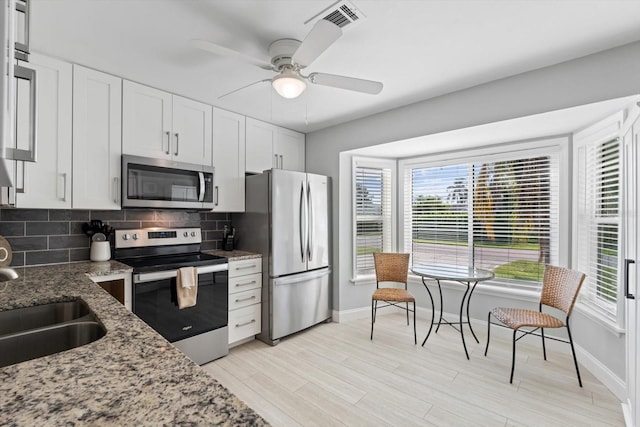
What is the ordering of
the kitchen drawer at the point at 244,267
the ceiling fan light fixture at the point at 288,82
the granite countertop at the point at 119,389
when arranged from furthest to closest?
the kitchen drawer at the point at 244,267 < the ceiling fan light fixture at the point at 288,82 < the granite countertop at the point at 119,389

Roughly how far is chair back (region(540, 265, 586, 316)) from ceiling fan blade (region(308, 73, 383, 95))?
216 cm

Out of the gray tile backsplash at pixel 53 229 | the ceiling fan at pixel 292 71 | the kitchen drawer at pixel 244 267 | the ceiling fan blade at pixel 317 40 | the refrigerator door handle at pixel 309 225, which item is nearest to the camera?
the ceiling fan blade at pixel 317 40

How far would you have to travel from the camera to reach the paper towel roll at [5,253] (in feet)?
7.07

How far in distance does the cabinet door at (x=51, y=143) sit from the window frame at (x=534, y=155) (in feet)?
12.0

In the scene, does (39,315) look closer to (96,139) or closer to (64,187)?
(64,187)

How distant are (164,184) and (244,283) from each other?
122cm

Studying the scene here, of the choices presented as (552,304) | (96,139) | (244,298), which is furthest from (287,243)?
(552,304)

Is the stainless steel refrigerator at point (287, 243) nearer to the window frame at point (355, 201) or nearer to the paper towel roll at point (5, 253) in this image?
the window frame at point (355, 201)

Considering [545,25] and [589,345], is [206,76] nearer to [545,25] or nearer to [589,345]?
[545,25]

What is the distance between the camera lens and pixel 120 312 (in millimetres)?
1146

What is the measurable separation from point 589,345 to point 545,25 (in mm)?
2573

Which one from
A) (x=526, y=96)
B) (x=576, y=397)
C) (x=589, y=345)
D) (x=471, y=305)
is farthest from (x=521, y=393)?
(x=526, y=96)

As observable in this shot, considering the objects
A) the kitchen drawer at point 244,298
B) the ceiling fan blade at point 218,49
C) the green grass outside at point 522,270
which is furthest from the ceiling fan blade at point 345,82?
the green grass outside at point 522,270

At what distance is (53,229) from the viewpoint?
8.35 ft
